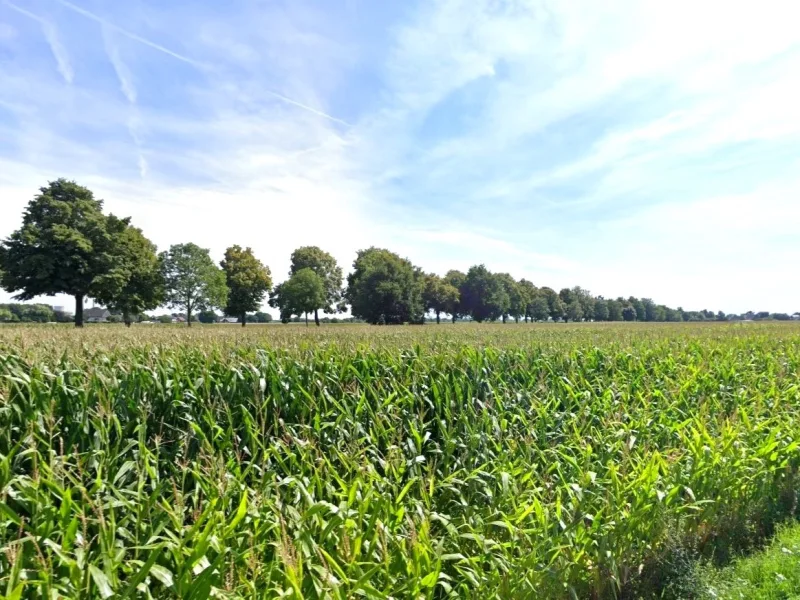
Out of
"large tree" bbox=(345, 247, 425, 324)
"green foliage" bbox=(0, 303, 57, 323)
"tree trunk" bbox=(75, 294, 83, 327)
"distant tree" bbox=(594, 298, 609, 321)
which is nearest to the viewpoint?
"tree trunk" bbox=(75, 294, 83, 327)

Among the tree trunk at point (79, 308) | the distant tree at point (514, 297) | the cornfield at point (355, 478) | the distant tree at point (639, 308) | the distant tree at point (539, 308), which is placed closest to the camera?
the cornfield at point (355, 478)

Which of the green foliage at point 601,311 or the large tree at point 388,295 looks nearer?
the large tree at point 388,295

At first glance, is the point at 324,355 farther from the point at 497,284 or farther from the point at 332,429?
the point at 497,284

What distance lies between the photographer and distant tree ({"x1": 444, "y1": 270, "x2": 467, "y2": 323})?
78.4m

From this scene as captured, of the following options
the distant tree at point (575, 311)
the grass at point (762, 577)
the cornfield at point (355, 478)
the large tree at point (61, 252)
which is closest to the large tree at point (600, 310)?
the distant tree at point (575, 311)

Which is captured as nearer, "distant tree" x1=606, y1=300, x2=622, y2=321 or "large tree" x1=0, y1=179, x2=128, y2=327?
"large tree" x1=0, y1=179, x2=128, y2=327

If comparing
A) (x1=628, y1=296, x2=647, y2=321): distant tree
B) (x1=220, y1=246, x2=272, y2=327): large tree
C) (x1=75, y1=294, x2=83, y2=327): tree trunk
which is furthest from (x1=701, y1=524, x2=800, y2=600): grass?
(x1=628, y1=296, x2=647, y2=321): distant tree

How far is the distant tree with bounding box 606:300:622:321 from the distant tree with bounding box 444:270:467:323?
58864 mm

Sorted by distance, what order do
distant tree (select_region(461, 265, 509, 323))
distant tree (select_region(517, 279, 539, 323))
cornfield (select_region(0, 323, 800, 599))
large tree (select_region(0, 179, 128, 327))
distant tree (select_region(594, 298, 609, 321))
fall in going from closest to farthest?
cornfield (select_region(0, 323, 800, 599)), large tree (select_region(0, 179, 128, 327)), distant tree (select_region(461, 265, 509, 323)), distant tree (select_region(517, 279, 539, 323)), distant tree (select_region(594, 298, 609, 321))

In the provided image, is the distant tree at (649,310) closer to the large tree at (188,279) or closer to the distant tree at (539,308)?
the distant tree at (539,308)

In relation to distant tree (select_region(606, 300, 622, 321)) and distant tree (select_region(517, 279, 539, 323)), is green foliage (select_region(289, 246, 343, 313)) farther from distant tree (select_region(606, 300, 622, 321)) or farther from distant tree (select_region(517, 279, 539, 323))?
distant tree (select_region(606, 300, 622, 321))

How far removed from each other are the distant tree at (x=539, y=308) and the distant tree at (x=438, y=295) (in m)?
32.6

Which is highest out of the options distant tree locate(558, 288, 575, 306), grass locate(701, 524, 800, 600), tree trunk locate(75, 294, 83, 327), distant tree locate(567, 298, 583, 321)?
distant tree locate(558, 288, 575, 306)

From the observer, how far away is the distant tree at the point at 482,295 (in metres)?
77.8
